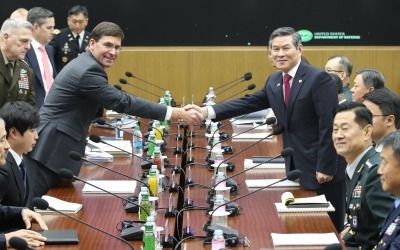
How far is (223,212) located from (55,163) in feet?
4.44

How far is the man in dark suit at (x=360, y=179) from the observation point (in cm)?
433

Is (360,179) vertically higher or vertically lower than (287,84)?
lower

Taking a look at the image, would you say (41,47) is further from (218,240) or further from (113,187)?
(218,240)

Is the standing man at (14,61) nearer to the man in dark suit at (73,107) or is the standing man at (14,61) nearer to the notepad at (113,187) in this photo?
the man in dark suit at (73,107)

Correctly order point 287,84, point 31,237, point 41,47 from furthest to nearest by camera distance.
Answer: point 41,47
point 287,84
point 31,237

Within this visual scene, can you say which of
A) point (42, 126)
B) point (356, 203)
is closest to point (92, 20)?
point (42, 126)

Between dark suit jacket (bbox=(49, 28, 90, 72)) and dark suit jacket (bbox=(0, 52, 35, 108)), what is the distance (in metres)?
2.84

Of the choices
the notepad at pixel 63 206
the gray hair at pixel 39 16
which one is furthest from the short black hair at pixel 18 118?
the gray hair at pixel 39 16

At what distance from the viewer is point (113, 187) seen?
17.4ft

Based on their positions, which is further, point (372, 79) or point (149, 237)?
point (372, 79)

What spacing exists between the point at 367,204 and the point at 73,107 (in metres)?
2.03

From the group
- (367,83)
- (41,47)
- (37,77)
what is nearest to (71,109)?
(367,83)

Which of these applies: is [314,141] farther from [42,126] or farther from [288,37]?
[42,126]

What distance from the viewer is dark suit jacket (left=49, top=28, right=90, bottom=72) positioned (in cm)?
958
